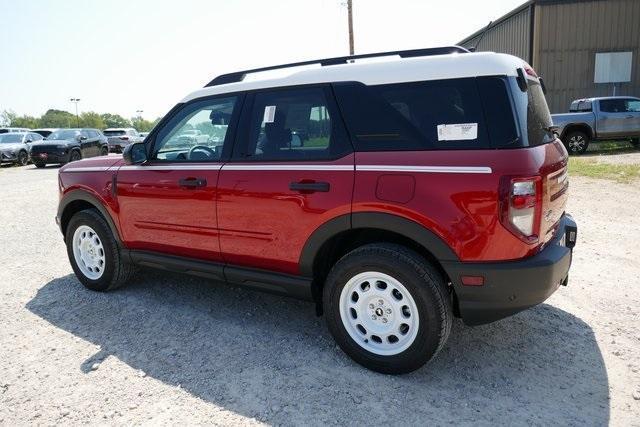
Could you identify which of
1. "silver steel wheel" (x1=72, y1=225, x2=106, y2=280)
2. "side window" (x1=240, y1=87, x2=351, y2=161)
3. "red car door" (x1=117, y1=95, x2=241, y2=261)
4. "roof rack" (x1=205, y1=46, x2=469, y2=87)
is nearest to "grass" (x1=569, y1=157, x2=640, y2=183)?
"roof rack" (x1=205, y1=46, x2=469, y2=87)

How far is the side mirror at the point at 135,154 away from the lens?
4078mm

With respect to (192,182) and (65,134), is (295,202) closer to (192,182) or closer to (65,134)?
(192,182)

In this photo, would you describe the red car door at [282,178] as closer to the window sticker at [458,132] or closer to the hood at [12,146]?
the window sticker at [458,132]

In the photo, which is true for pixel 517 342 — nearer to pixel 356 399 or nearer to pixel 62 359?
pixel 356 399

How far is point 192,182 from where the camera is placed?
3.70 meters

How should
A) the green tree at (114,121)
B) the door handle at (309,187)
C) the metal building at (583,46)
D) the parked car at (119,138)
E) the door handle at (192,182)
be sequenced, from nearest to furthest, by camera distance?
the door handle at (309,187) < the door handle at (192,182) < the metal building at (583,46) < the parked car at (119,138) < the green tree at (114,121)

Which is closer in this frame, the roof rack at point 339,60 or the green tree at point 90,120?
the roof rack at point 339,60

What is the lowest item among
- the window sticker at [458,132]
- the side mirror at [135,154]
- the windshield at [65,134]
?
the side mirror at [135,154]

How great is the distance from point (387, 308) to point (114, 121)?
12412 centimetres

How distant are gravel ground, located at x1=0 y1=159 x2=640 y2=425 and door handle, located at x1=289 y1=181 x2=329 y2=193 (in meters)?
1.13

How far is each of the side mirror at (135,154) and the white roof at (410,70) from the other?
4.28 feet

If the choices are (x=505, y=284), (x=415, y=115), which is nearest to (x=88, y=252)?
(x=415, y=115)

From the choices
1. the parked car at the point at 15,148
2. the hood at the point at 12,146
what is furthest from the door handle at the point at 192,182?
the hood at the point at 12,146

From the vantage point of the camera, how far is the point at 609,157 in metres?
14.3
